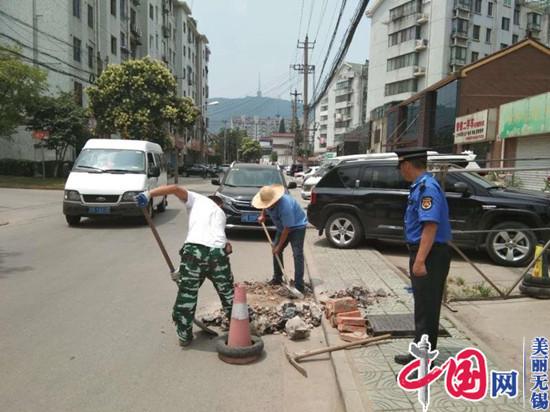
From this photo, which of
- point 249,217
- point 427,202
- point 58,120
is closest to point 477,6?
point 58,120

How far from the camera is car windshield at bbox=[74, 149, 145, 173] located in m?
13.2

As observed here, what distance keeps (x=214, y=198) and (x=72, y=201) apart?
8152 mm

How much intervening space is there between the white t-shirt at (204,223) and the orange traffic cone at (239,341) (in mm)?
521

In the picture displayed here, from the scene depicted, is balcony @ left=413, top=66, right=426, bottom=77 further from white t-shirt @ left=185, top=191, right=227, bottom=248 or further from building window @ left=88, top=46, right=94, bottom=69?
white t-shirt @ left=185, top=191, right=227, bottom=248

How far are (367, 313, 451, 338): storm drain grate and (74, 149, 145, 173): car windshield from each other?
9465 mm

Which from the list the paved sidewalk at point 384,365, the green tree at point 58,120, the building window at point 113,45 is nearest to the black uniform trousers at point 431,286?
the paved sidewalk at point 384,365

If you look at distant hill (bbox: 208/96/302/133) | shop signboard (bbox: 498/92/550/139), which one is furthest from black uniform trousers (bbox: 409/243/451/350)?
distant hill (bbox: 208/96/302/133)

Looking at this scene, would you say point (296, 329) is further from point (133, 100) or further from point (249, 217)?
point (133, 100)

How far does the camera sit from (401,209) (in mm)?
9633

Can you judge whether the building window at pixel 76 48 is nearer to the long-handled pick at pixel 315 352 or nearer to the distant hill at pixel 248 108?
the long-handled pick at pixel 315 352

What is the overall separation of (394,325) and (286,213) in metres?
2.09

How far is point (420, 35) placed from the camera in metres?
61.1

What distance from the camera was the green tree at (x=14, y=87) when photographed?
2586 cm

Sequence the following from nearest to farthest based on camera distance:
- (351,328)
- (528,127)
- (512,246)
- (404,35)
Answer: (351,328) → (512,246) → (528,127) → (404,35)
